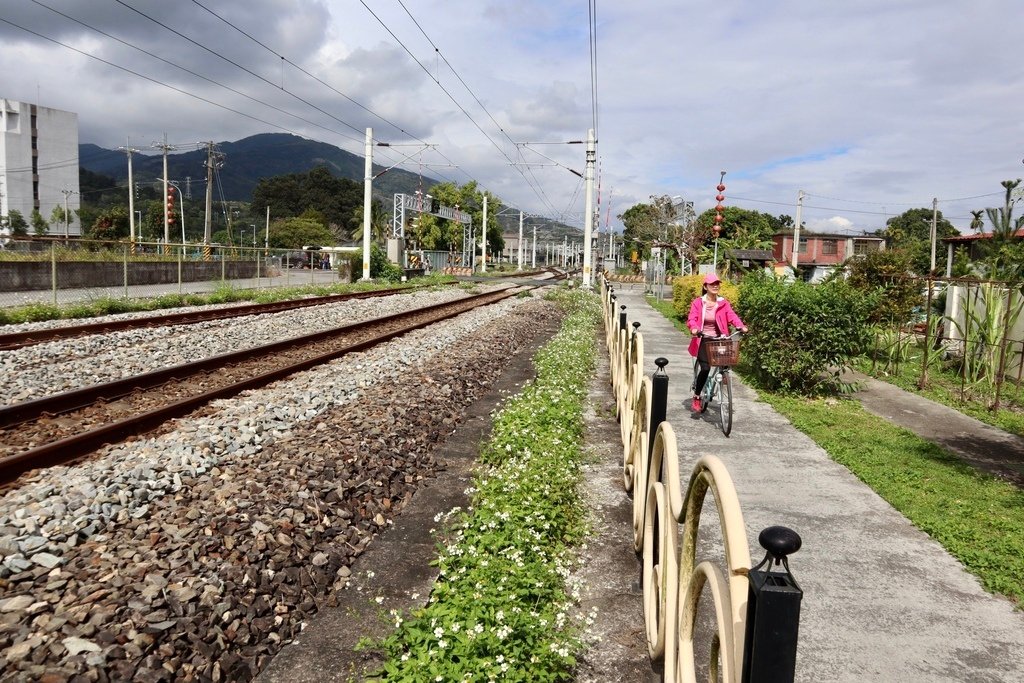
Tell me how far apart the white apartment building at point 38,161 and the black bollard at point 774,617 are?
82.5m

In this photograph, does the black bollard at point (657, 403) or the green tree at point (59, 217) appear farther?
the green tree at point (59, 217)

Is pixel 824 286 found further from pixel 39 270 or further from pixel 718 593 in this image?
pixel 39 270

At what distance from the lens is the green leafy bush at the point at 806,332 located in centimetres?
867

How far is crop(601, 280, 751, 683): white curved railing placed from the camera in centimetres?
169

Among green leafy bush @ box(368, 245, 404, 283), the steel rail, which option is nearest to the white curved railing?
the steel rail

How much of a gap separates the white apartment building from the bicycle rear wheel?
7881 centimetres

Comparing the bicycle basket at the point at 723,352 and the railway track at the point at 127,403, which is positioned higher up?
the bicycle basket at the point at 723,352

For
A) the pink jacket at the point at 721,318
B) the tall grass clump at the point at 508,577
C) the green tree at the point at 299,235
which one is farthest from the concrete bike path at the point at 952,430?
the green tree at the point at 299,235

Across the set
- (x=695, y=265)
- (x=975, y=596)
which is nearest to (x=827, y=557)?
(x=975, y=596)

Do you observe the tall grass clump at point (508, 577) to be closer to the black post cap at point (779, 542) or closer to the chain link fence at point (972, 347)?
the black post cap at point (779, 542)

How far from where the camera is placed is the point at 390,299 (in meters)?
23.5

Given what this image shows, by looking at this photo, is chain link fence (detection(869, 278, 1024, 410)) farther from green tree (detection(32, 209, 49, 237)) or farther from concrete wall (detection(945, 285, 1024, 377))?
green tree (detection(32, 209, 49, 237))

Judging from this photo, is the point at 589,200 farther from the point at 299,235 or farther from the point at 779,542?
the point at 299,235

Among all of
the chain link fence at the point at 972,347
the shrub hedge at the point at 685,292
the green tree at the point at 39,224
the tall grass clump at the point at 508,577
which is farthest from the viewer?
the green tree at the point at 39,224
